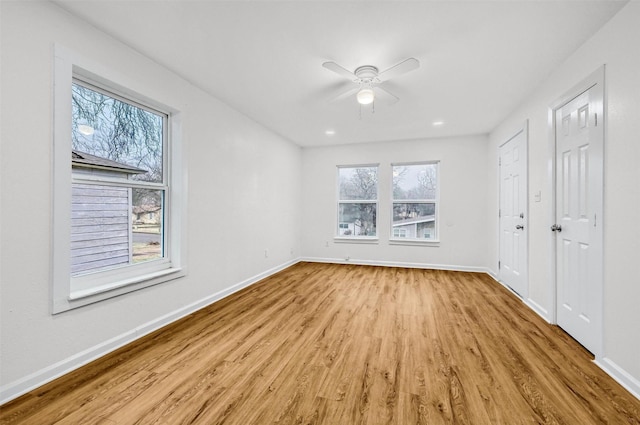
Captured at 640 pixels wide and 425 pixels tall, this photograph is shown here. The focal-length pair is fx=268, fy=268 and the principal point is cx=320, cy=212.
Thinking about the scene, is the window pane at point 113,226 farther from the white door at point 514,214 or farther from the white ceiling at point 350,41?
the white door at point 514,214

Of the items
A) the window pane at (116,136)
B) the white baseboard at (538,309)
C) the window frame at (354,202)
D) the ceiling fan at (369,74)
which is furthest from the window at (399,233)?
the window pane at (116,136)

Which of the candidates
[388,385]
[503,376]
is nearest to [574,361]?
[503,376]

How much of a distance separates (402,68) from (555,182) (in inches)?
76.0

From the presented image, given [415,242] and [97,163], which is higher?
[97,163]

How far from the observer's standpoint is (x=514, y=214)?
12.3 ft

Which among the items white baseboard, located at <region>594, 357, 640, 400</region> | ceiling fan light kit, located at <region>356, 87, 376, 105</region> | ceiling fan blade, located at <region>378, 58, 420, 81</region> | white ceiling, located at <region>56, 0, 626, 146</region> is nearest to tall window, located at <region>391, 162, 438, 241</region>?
white ceiling, located at <region>56, 0, 626, 146</region>

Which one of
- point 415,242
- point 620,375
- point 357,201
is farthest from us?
point 357,201

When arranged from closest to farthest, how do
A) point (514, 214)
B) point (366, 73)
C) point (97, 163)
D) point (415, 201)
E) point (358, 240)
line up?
point (97, 163), point (366, 73), point (514, 214), point (415, 201), point (358, 240)

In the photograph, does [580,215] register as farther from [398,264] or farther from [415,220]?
[398,264]

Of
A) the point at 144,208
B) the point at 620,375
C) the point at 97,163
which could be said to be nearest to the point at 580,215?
the point at 620,375

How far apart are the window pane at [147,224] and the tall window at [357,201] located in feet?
12.4

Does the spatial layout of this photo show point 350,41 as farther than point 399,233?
No

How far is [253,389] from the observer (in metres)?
1.71

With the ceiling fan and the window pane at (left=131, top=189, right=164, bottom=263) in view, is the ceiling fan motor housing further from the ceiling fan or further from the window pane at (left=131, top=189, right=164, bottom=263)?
the window pane at (left=131, top=189, right=164, bottom=263)
